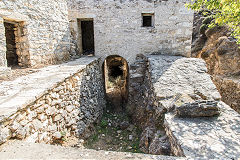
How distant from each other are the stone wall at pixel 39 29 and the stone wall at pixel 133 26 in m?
0.90

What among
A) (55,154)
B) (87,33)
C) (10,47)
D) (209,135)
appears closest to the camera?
(55,154)

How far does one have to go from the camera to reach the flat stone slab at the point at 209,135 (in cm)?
198

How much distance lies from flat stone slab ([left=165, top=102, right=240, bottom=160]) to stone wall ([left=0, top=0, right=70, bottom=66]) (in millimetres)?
4182

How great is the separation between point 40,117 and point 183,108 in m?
2.50

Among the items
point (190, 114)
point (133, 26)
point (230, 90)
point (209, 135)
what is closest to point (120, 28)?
point (133, 26)

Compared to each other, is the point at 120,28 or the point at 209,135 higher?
the point at 120,28

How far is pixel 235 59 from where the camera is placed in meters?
8.91

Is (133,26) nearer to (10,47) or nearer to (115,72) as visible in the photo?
(10,47)

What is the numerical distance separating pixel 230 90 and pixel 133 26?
6380mm

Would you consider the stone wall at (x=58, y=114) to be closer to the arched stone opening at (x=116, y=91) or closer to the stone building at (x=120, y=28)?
the stone building at (x=120, y=28)

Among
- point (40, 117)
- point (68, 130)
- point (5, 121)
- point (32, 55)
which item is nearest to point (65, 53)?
point (32, 55)

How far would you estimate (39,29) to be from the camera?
15.7 feet

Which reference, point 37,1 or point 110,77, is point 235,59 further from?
point 37,1

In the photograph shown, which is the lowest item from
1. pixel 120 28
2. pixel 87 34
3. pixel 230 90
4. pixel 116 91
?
pixel 116 91
